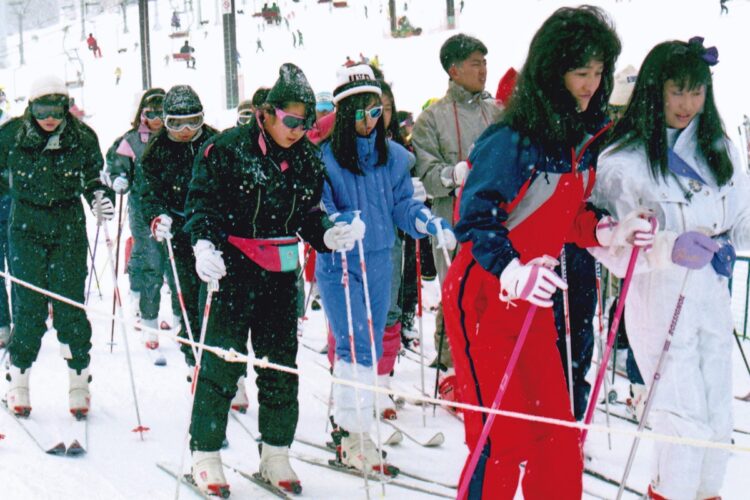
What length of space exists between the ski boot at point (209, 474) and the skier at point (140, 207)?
8.80 ft

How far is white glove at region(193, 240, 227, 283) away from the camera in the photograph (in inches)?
146

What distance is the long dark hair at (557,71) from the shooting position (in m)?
2.86

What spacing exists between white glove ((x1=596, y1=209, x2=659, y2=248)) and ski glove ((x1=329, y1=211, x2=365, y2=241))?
1139mm

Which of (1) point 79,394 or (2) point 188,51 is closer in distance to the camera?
(1) point 79,394

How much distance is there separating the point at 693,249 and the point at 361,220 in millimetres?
1611

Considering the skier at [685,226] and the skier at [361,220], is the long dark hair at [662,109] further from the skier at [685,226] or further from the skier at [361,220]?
the skier at [361,220]

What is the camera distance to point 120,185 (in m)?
6.80

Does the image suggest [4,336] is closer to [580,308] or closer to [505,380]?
[580,308]

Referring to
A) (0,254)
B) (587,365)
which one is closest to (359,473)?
(587,365)

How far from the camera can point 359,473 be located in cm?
437

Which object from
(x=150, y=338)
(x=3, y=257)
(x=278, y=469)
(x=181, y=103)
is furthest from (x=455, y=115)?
(x=3, y=257)

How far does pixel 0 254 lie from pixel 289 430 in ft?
13.8

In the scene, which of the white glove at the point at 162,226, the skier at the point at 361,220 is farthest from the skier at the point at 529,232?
the white glove at the point at 162,226

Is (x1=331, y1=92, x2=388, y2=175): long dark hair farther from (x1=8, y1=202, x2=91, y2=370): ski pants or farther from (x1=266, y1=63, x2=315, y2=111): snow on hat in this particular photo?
(x1=8, y1=202, x2=91, y2=370): ski pants
